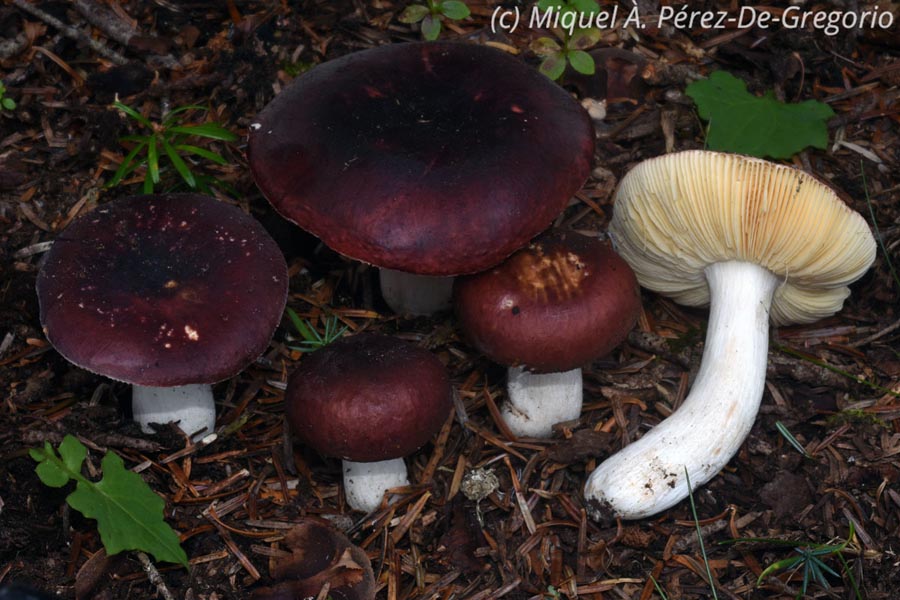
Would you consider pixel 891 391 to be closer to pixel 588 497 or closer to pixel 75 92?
pixel 588 497

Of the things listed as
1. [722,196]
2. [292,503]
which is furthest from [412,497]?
[722,196]

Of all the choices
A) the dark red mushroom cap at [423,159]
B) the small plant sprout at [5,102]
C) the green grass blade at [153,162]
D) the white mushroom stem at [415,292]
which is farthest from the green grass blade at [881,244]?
the small plant sprout at [5,102]

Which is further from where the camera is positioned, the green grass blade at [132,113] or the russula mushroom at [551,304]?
the green grass blade at [132,113]

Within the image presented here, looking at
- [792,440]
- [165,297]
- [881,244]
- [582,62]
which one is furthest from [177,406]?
[881,244]

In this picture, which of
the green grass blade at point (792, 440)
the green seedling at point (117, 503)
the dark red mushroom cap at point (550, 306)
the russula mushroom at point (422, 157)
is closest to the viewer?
the green seedling at point (117, 503)

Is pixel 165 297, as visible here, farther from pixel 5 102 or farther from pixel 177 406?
pixel 5 102

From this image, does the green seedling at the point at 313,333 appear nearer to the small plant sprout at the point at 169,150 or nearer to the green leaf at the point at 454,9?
the small plant sprout at the point at 169,150
